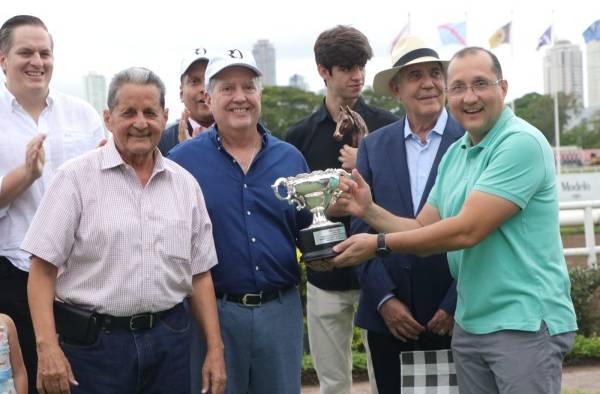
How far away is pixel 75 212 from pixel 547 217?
2.03 m

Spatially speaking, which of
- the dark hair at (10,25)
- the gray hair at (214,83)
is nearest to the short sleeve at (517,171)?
the gray hair at (214,83)

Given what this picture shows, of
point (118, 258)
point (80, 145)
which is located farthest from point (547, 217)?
point (80, 145)

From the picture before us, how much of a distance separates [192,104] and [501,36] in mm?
31212

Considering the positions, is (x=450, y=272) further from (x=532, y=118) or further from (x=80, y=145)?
(x=532, y=118)

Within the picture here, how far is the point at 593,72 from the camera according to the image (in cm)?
6106

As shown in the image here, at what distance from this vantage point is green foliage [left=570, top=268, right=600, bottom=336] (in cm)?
867

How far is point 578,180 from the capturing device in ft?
106

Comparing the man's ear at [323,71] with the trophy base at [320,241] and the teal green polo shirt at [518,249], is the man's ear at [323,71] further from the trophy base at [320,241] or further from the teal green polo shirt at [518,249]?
the teal green polo shirt at [518,249]

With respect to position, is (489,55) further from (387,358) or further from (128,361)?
(128,361)

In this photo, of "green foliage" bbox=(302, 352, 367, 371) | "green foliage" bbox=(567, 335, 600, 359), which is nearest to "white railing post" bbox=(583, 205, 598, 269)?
"green foliage" bbox=(567, 335, 600, 359)

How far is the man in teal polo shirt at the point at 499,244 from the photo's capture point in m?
3.68

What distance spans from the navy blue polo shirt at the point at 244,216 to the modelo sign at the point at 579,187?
2901 centimetres

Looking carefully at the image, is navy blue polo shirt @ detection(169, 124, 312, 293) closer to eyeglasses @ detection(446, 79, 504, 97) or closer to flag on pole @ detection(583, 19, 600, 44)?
eyeglasses @ detection(446, 79, 504, 97)

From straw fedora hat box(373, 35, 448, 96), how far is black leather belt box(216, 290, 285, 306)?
1.42m
